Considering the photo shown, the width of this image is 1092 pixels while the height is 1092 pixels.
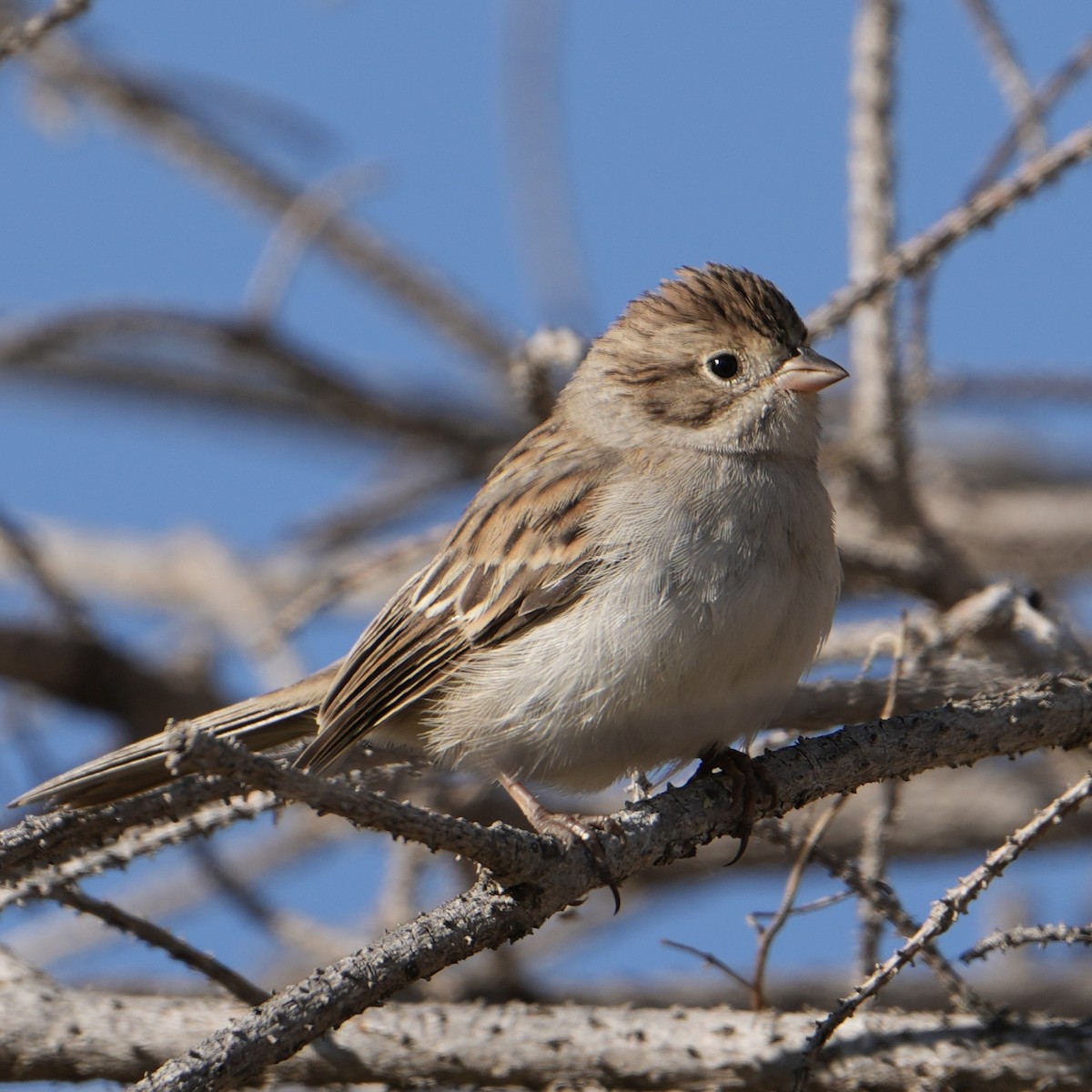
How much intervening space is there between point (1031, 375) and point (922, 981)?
1804 millimetres

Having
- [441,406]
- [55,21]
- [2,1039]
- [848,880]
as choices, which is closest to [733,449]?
[848,880]

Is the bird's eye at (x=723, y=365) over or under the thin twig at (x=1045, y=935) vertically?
over

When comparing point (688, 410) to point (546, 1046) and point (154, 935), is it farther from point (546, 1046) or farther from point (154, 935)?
point (154, 935)

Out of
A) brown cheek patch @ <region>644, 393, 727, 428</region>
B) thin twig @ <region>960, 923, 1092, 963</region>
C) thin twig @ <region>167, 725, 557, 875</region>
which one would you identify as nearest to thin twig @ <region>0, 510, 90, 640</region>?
brown cheek patch @ <region>644, 393, 727, 428</region>

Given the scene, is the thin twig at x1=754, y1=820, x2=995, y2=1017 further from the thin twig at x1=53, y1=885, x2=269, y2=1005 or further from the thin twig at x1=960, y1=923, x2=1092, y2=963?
the thin twig at x1=53, y1=885, x2=269, y2=1005

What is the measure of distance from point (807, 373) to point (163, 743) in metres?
1.62

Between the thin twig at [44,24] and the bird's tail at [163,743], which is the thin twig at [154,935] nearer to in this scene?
the bird's tail at [163,743]

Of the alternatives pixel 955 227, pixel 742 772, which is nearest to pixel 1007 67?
pixel 955 227

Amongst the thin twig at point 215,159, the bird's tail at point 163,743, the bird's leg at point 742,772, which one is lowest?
the bird's leg at point 742,772

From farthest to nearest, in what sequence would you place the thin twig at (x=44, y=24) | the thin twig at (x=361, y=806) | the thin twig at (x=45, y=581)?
the thin twig at (x=45, y=581)
the thin twig at (x=44, y=24)
the thin twig at (x=361, y=806)

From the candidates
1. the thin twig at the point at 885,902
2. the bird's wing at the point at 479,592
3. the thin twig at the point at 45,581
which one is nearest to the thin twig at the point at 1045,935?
the thin twig at the point at 885,902

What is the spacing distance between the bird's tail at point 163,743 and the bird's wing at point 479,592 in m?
0.11

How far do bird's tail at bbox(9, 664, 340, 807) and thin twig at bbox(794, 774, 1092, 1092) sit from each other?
4.18 ft

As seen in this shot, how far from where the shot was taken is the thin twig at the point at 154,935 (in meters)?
2.96
